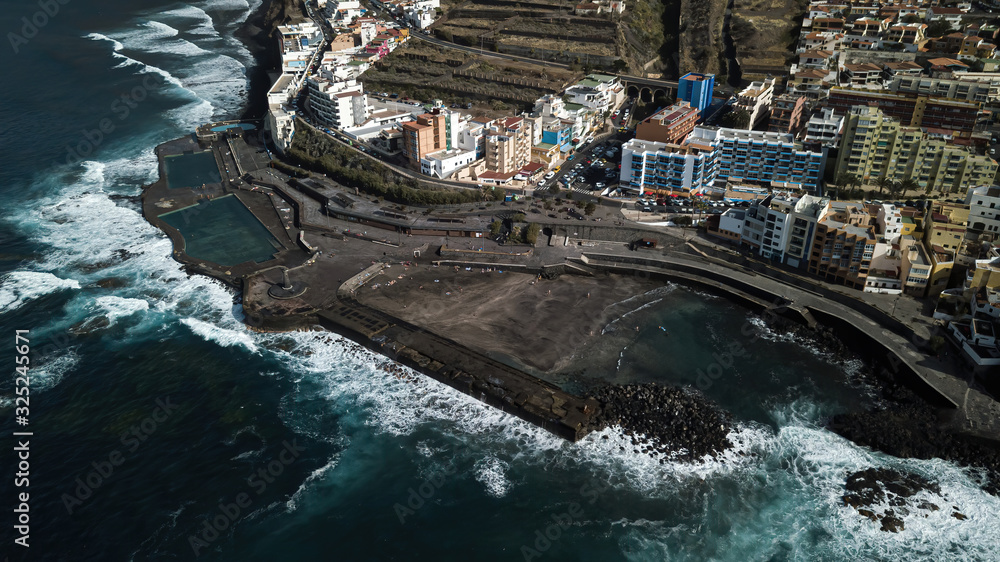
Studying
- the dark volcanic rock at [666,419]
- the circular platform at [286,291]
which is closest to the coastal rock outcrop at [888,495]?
the dark volcanic rock at [666,419]

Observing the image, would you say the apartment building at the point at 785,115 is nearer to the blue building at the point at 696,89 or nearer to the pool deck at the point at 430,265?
the blue building at the point at 696,89

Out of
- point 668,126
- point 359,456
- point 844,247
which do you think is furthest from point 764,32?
point 359,456

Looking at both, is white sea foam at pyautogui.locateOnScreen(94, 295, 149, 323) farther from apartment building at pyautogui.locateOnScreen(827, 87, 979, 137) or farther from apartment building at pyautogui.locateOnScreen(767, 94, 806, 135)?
apartment building at pyautogui.locateOnScreen(827, 87, 979, 137)

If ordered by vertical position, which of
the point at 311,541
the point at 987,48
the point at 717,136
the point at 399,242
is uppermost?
the point at 987,48

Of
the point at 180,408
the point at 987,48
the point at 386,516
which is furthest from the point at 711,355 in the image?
the point at 987,48

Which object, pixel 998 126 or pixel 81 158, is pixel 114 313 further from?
pixel 998 126

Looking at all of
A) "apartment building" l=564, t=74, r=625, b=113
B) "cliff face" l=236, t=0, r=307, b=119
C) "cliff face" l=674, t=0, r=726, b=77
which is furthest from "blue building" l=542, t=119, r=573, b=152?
"cliff face" l=236, t=0, r=307, b=119
